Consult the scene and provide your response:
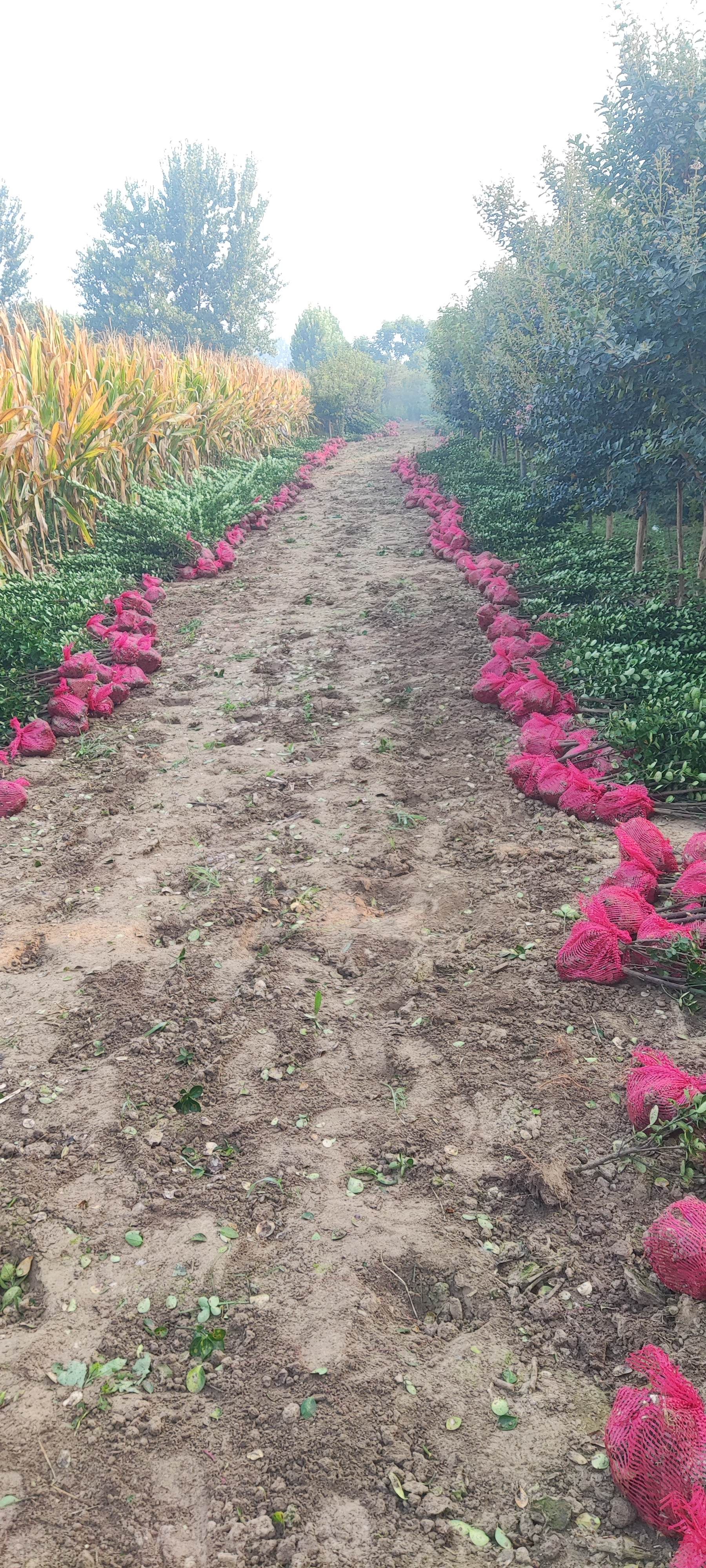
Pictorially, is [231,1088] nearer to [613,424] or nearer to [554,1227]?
[554,1227]

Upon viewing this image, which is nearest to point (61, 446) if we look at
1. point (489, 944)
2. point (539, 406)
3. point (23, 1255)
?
point (539, 406)

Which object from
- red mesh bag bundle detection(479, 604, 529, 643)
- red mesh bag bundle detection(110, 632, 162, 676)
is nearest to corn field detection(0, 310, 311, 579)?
red mesh bag bundle detection(110, 632, 162, 676)

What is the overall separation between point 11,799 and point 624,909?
303 cm

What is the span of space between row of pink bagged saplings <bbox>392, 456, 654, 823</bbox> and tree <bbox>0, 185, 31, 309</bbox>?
2041 inches

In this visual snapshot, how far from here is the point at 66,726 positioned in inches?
203

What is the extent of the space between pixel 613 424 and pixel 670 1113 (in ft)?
20.7

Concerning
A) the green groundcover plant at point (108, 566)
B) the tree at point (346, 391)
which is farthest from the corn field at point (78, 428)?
the tree at point (346, 391)

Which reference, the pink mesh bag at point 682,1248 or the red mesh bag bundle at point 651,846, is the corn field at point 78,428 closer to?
the red mesh bag bundle at point 651,846

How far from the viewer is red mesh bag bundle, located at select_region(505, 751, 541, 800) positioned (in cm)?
410

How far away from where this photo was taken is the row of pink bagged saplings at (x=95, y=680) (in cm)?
488

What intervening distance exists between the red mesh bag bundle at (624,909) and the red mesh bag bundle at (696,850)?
12.6 inches

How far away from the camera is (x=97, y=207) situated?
4678cm

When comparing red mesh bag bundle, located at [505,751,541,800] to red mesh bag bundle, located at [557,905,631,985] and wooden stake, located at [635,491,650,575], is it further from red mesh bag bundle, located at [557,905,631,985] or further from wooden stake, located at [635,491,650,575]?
wooden stake, located at [635,491,650,575]

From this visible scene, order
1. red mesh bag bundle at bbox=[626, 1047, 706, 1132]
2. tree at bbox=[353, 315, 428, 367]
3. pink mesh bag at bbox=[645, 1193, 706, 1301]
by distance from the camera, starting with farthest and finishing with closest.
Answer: tree at bbox=[353, 315, 428, 367]
red mesh bag bundle at bbox=[626, 1047, 706, 1132]
pink mesh bag at bbox=[645, 1193, 706, 1301]
